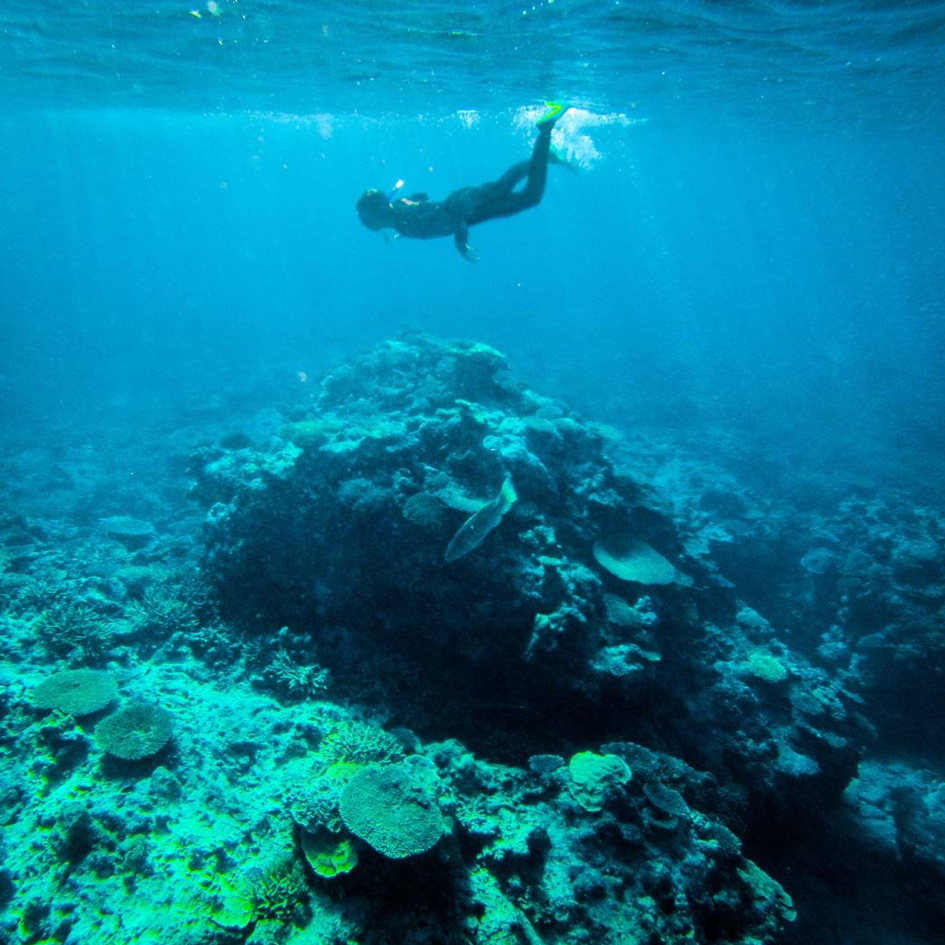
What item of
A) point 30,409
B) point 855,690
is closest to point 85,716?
point 855,690

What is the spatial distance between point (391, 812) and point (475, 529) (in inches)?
122

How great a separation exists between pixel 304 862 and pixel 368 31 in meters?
20.5

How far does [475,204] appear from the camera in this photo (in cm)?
959

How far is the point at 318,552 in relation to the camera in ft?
25.0

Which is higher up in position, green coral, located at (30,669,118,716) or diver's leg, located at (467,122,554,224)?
diver's leg, located at (467,122,554,224)

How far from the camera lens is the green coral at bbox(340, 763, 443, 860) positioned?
3912mm

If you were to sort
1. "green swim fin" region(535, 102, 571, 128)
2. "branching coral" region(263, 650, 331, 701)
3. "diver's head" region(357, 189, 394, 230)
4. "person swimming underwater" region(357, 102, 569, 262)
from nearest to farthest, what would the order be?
"branching coral" region(263, 650, 331, 701), "green swim fin" region(535, 102, 571, 128), "person swimming underwater" region(357, 102, 569, 262), "diver's head" region(357, 189, 394, 230)

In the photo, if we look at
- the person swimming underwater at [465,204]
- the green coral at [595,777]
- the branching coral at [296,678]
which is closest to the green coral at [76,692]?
the branching coral at [296,678]

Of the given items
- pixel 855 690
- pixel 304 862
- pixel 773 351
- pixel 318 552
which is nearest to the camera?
pixel 304 862

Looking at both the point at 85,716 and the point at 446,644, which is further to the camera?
the point at 446,644

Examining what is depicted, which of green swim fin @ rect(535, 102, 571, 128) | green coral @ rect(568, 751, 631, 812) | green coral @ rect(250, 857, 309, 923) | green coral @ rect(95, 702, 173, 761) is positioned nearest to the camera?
green coral @ rect(250, 857, 309, 923)

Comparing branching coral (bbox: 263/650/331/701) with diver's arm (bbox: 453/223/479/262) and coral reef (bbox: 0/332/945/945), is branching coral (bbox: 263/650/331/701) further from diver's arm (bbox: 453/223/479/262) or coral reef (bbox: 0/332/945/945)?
diver's arm (bbox: 453/223/479/262)

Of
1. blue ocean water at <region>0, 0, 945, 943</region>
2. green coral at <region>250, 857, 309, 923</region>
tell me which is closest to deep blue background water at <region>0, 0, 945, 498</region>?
blue ocean water at <region>0, 0, 945, 943</region>

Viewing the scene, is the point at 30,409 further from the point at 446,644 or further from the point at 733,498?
the point at 733,498
